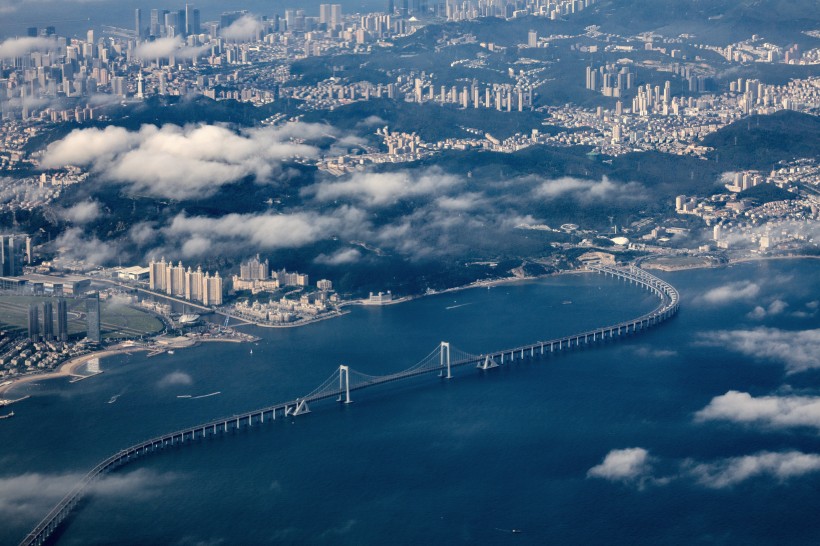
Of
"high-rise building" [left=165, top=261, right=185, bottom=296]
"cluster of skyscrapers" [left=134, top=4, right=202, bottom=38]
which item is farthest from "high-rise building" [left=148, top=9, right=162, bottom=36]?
"high-rise building" [left=165, top=261, right=185, bottom=296]

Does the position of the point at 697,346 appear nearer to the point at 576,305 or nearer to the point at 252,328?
the point at 576,305

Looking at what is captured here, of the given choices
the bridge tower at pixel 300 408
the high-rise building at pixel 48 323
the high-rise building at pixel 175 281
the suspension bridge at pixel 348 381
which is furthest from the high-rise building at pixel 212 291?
the bridge tower at pixel 300 408

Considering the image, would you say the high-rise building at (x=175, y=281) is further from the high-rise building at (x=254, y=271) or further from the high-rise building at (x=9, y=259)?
the high-rise building at (x=9, y=259)

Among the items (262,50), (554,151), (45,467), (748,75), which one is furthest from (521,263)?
(262,50)

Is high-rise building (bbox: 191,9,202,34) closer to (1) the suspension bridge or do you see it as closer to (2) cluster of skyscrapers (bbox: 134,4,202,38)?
(2) cluster of skyscrapers (bbox: 134,4,202,38)

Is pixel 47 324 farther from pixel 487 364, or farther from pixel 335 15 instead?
pixel 335 15

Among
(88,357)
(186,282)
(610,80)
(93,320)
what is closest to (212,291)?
(186,282)
